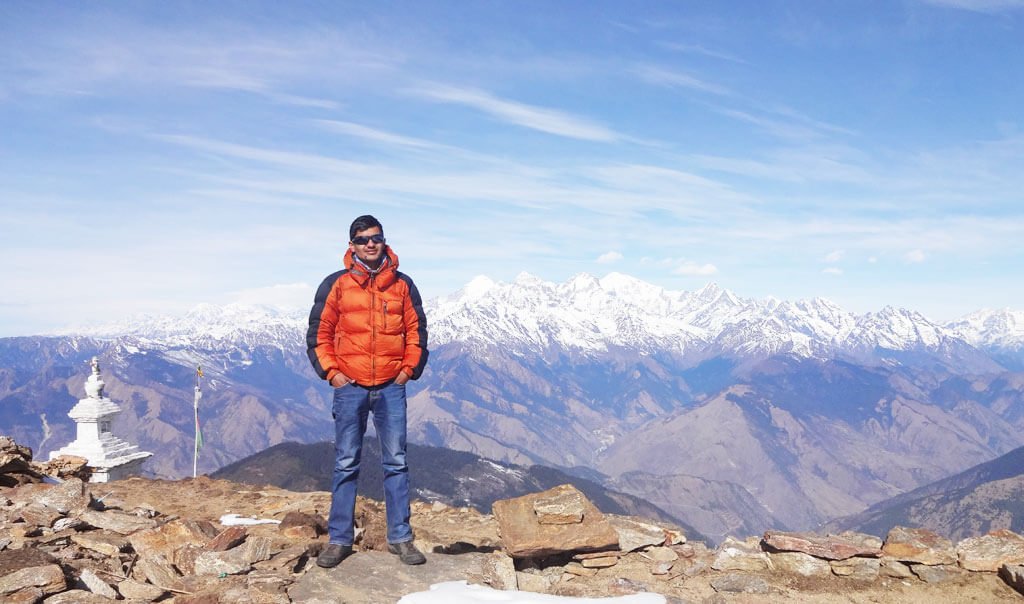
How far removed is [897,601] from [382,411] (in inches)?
365

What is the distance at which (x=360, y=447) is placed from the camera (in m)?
10.8

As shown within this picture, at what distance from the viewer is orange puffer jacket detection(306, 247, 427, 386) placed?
34.6ft

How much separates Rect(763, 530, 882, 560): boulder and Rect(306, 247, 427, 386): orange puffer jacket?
773cm

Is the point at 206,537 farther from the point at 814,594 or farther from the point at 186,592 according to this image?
the point at 814,594

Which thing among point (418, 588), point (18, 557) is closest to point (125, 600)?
point (18, 557)

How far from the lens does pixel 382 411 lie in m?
10.8

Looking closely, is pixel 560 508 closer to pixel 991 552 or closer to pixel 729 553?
pixel 729 553

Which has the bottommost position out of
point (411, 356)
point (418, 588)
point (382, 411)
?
point (418, 588)

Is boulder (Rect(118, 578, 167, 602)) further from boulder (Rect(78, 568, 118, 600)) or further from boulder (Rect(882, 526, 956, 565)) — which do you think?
boulder (Rect(882, 526, 956, 565))

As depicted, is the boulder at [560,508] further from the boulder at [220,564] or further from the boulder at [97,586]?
the boulder at [97,586]

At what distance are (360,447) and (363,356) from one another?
149 cm

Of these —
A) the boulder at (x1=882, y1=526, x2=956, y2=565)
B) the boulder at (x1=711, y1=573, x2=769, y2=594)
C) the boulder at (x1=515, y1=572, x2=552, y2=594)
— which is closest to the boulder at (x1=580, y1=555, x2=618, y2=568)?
the boulder at (x1=515, y1=572, x2=552, y2=594)

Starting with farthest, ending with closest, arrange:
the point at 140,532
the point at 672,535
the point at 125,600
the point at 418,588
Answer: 1. the point at 672,535
2. the point at 140,532
3. the point at 418,588
4. the point at 125,600

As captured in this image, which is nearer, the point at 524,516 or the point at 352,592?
the point at 352,592
